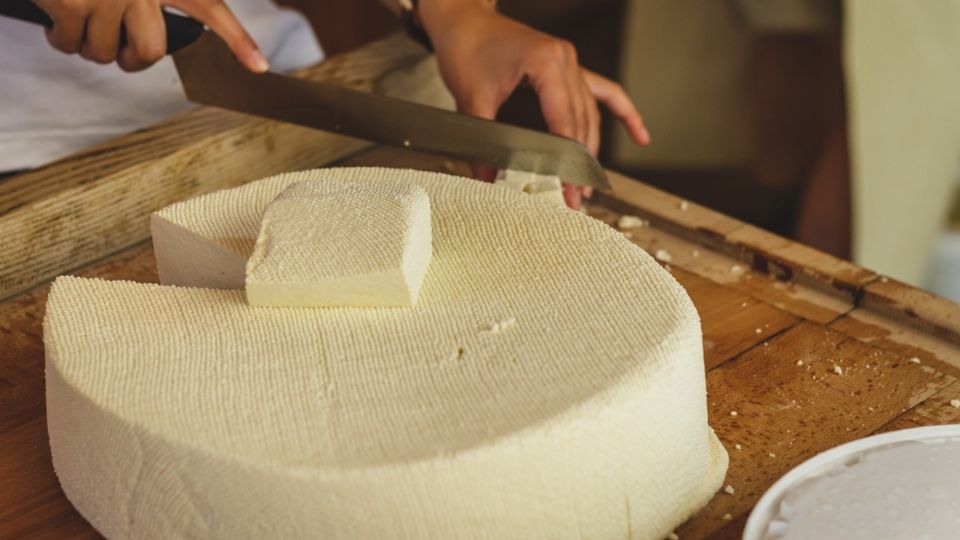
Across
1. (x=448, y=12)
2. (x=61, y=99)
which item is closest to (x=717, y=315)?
(x=448, y=12)

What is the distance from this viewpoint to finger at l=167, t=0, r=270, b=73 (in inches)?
58.0

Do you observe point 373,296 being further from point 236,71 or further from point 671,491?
point 236,71

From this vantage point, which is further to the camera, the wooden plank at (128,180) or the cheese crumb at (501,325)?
the wooden plank at (128,180)

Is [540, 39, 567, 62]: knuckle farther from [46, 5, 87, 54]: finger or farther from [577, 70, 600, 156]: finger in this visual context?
[46, 5, 87, 54]: finger

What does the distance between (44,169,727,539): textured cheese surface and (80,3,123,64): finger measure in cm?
44

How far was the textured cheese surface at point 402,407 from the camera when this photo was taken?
917 mm

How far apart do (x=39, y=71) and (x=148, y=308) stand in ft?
2.49

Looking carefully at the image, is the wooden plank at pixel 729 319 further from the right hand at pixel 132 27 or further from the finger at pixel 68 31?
the finger at pixel 68 31

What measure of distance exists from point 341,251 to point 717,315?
488 millimetres

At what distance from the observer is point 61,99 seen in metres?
1.70

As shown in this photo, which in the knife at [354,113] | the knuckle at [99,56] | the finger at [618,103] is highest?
the knuckle at [99,56]

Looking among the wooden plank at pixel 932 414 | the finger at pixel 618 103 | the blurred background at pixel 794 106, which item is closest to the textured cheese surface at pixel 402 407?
the wooden plank at pixel 932 414

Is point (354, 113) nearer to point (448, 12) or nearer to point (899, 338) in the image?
point (448, 12)

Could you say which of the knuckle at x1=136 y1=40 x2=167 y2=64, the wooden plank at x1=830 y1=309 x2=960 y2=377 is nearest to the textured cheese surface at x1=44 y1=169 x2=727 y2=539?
the wooden plank at x1=830 y1=309 x2=960 y2=377
